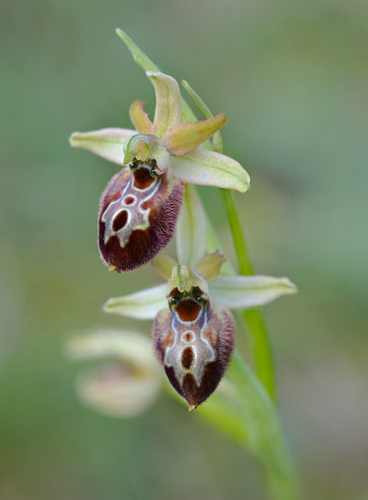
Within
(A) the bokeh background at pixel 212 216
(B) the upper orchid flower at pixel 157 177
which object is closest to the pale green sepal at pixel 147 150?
(B) the upper orchid flower at pixel 157 177

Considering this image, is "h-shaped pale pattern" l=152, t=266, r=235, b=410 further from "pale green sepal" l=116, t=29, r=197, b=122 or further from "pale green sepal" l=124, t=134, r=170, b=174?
"pale green sepal" l=116, t=29, r=197, b=122

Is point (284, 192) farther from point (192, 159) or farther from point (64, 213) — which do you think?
point (192, 159)

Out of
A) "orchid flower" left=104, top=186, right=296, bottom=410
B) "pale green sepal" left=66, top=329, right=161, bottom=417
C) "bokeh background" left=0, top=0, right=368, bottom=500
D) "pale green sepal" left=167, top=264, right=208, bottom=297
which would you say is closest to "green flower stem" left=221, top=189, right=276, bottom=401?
"orchid flower" left=104, top=186, right=296, bottom=410

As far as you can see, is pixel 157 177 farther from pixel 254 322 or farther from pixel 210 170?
pixel 254 322

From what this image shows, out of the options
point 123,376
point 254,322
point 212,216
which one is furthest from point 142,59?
point 212,216

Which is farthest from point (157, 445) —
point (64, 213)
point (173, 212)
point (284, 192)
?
point (173, 212)

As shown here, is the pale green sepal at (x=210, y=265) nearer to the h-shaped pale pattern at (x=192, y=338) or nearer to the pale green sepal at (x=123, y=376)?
the h-shaped pale pattern at (x=192, y=338)
